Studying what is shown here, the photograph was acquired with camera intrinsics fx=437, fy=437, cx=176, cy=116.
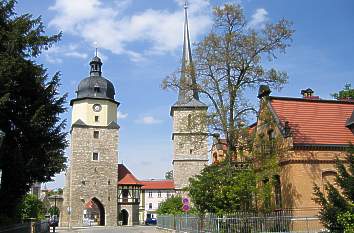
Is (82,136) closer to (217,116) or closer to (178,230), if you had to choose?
(178,230)

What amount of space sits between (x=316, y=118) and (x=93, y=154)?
39.9m

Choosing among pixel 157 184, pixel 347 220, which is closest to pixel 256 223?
pixel 347 220

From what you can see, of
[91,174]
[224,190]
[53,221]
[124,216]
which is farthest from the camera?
[124,216]

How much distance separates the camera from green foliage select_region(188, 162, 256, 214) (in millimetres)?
22625

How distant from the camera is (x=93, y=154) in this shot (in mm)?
62000

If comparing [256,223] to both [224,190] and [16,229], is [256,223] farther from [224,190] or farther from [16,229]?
[16,229]

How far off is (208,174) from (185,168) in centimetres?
3694

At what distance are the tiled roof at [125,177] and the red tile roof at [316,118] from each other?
39064 mm

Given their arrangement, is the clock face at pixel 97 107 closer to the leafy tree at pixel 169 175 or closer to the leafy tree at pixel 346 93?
the leafy tree at pixel 346 93

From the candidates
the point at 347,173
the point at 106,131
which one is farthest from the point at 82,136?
the point at 347,173

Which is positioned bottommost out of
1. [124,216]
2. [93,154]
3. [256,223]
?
[124,216]

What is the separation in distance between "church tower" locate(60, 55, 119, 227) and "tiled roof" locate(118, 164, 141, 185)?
2.90m

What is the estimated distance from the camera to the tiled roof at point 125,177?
6406 centimetres

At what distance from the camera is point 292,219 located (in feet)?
74.9
